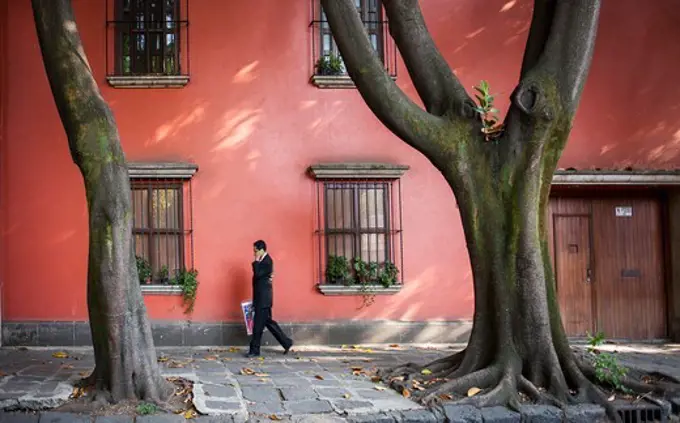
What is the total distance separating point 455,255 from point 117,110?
6.14 meters

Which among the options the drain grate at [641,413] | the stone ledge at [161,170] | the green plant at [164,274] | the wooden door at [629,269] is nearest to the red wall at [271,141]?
the stone ledge at [161,170]

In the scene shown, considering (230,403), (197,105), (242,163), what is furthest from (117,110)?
(230,403)

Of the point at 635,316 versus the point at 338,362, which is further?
the point at 635,316

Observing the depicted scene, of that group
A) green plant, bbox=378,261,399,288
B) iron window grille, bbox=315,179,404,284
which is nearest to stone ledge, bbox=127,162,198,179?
iron window grille, bbox=315,179,404,284

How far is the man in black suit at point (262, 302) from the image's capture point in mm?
9867

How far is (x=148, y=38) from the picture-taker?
36.5 feet

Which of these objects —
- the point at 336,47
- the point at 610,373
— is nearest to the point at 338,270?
the point at 336,47

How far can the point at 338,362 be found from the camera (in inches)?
374

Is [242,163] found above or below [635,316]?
above

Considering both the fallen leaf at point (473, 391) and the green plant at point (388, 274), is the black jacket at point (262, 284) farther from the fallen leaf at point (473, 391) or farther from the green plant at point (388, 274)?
the fallen leaf at point (473, 391)

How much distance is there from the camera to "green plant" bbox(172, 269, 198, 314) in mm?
10758

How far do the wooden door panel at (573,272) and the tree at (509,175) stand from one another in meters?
4.27

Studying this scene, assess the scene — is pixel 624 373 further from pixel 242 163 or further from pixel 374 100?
pixel 242 163

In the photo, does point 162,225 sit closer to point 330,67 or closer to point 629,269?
point 330,67
